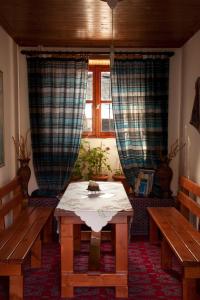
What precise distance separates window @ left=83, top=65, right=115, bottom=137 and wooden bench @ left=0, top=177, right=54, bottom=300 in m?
1.35

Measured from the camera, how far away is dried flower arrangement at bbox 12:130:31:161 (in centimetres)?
466

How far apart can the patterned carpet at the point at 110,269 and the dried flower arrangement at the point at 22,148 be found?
122 centimetres

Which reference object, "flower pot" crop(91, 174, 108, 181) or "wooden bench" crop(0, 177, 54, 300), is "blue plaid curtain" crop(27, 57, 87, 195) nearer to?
"flower pot" crop(91, 174, 108, 181)

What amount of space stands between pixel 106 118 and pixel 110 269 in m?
2.28

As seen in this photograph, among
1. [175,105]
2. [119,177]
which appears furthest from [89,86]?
[119,177]

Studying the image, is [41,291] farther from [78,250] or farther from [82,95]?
[82,95]

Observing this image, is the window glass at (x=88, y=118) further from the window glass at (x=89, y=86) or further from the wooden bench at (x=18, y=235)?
the wooden bench at (x=18, y=235)

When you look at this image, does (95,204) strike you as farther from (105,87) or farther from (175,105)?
(105,87)

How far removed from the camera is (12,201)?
3850mm

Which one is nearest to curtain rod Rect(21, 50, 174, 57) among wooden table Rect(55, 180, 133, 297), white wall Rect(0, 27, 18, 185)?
white wall Rect(0, 27, 18, 185)

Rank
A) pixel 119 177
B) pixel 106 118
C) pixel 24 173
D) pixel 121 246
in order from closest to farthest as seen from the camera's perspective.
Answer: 1. pixel 121 246
2. pixel 24 173
3. pixel 119 177
4. pixel 106 118

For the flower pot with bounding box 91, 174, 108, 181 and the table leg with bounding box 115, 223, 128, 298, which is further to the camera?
the flower pot with bounding box 91, 174, 108, 181

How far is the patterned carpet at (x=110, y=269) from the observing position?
3018 millimetres

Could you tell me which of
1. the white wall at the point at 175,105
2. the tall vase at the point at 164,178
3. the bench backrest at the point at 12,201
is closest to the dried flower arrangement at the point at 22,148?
the bench backrest at the point at 12,201
